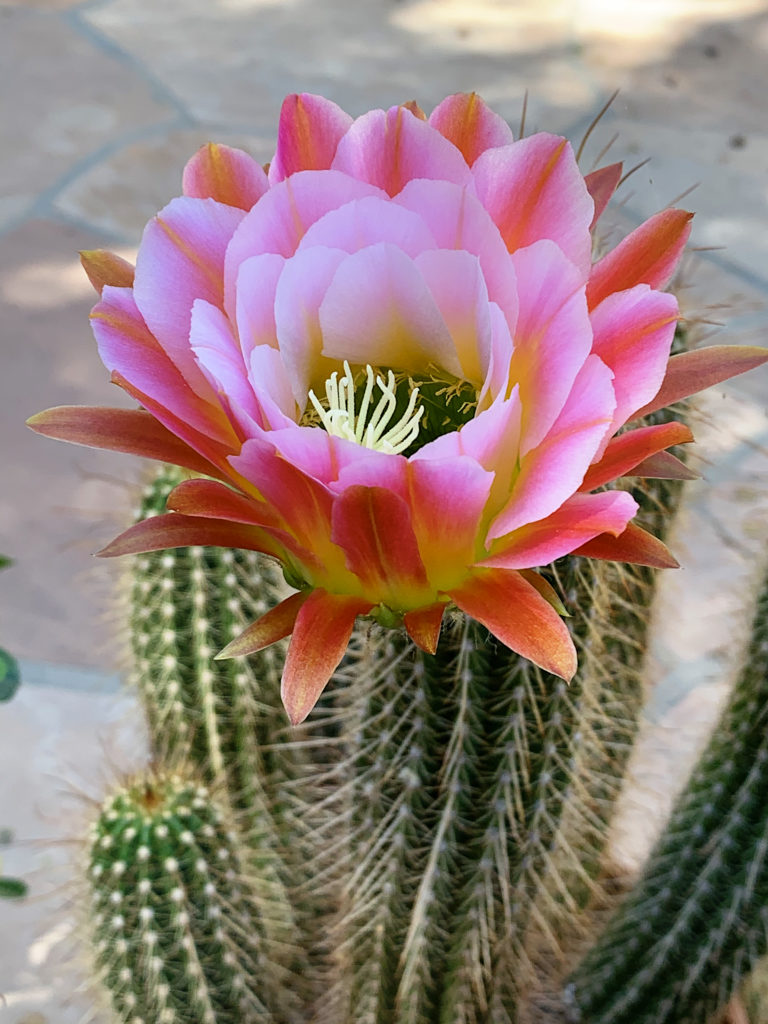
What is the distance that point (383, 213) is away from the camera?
35 cm

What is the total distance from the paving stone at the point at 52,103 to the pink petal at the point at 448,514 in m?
1.74

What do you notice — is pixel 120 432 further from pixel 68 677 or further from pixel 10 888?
pixel 68 677

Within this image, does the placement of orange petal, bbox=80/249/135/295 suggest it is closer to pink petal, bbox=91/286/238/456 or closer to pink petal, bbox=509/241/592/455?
pink petal, bbox=91/286/238/456

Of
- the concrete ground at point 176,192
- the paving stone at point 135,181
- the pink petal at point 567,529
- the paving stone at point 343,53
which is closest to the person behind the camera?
the pink petal at point 567,529

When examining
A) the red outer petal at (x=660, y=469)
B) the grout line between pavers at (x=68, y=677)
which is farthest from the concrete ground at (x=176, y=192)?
the red outer petal at (x=660, y=469)

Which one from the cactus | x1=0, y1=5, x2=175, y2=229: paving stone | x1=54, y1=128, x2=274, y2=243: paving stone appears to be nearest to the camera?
the cactus

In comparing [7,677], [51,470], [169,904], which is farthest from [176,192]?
[169,904]

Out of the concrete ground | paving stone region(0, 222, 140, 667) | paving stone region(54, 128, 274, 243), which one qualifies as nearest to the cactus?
the concrete ground

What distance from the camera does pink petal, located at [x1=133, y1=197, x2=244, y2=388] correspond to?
1.13ft

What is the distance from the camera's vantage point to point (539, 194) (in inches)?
13.8

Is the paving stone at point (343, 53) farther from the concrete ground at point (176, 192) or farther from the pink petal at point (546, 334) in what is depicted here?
the pink petal at point (546, 334)

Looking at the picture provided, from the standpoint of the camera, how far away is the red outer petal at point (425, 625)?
1.09 feet

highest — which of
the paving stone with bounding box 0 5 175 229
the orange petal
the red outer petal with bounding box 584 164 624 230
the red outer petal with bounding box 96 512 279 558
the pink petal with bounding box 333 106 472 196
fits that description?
the paving stone with bounding box 0 5 175 229

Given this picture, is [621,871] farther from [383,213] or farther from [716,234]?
[716,234]
